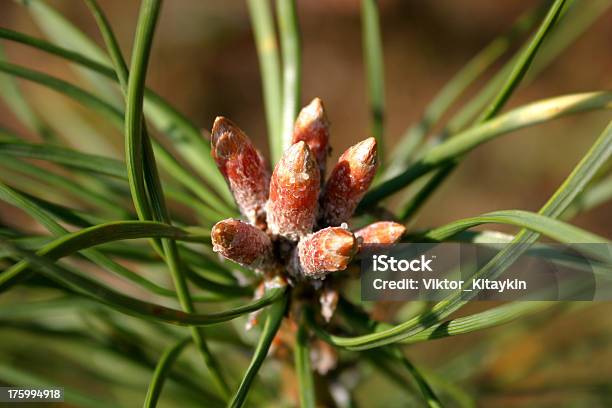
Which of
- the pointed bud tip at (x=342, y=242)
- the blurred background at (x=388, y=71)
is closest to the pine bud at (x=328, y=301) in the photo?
the pointed bud tip at (x=342, y=242)

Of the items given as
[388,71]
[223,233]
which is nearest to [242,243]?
[223,233]

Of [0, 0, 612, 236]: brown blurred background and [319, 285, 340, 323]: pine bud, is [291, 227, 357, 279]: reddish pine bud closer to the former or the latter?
[319, 285, 340, 323]: pine bud

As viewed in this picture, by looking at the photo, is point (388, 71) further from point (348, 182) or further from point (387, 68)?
point (348, 182)

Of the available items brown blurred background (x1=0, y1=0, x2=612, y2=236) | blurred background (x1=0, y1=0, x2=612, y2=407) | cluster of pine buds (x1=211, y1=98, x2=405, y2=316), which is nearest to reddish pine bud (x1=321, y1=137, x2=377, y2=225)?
cluster of pine buds (x1=211, y1=98, x2=405, y2=316)

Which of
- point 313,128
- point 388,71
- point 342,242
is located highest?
point 388,71

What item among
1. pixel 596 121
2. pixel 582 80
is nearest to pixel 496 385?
pixel 596 121

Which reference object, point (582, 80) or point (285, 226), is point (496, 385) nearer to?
point (285, 226)

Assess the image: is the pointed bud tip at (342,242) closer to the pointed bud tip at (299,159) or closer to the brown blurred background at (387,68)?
the pointed bud tip at (299,159)
